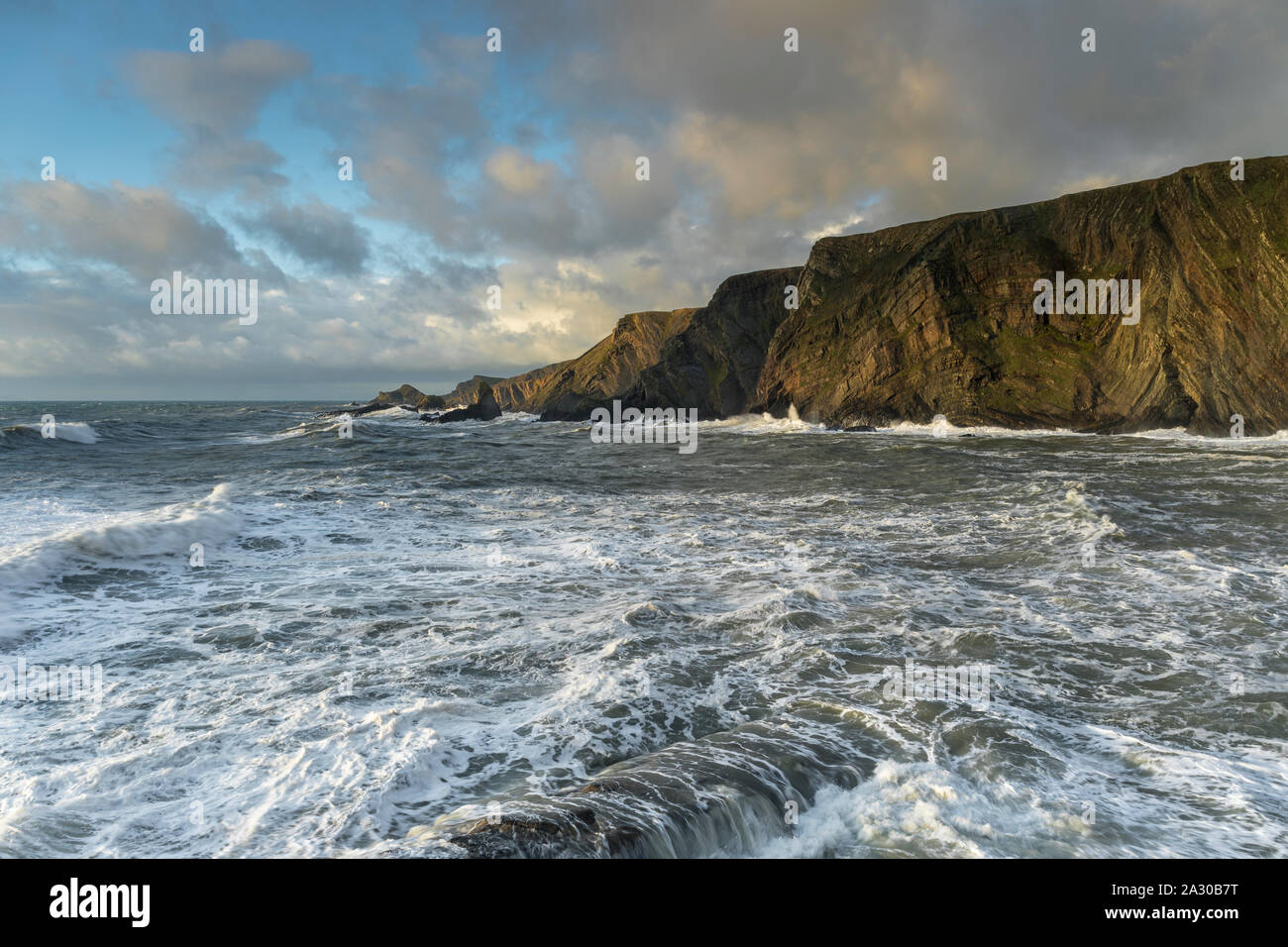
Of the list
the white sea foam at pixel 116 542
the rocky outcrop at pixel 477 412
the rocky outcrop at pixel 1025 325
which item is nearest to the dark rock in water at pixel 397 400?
the rocky outcrop at pixel 477 412

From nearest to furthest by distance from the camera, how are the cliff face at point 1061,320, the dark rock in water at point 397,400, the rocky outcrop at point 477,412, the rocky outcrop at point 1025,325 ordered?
1. the cliff face at point 1061,320
2. the rocky outcrop at point 1025,325
3. the rocky outcrop at point 477,412
4. the dark rock in water at point 397,400

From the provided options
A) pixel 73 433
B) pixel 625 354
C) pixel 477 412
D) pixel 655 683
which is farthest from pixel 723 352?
pixel 655 683

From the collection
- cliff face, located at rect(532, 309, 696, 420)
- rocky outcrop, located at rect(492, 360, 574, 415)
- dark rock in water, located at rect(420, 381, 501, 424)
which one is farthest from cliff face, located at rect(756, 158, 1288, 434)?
rocky outcrop, located at rect(492, 360, 574, 415)

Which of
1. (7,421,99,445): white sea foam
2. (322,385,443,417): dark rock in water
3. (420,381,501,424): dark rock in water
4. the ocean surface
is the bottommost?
the ocean surface

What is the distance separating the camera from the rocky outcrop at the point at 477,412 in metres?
88.0

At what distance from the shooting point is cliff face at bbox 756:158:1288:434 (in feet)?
131

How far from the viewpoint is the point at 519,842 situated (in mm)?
3760

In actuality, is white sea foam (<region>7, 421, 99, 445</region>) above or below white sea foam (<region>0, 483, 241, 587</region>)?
above

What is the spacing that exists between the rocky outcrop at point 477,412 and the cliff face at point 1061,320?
1612 inches

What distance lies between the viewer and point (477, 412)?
9338 centimetres

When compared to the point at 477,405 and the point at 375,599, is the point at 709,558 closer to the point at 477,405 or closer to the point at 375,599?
the point at 375,599

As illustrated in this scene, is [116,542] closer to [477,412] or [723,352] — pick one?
[723,352]

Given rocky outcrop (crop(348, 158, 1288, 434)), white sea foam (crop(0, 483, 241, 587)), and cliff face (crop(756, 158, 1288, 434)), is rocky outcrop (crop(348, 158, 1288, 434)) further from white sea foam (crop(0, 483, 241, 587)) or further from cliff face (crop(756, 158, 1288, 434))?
white sea foam (crop(0, 483, 241, 587))

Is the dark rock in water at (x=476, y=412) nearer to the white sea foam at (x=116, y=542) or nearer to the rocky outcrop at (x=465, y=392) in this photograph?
the rocky outcrop at (x=465, y=392)
